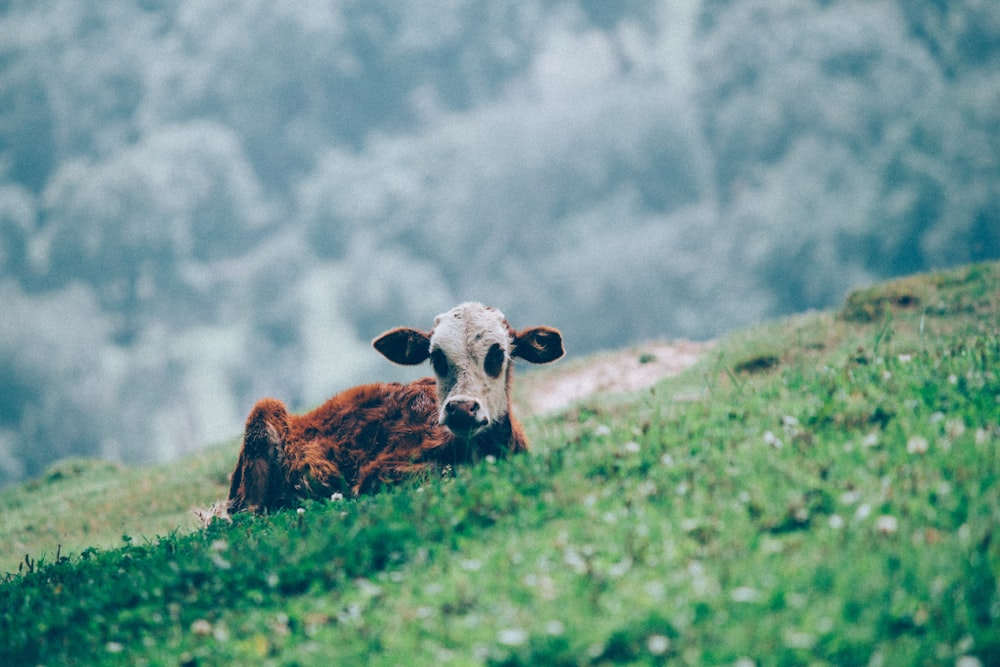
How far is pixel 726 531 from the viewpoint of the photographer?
466 cm

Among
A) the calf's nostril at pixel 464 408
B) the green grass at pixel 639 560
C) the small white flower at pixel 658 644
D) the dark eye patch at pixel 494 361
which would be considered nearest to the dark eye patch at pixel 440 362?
the dark eye patch at pixel 494 361

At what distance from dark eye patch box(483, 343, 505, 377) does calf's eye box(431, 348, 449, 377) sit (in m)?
0.46

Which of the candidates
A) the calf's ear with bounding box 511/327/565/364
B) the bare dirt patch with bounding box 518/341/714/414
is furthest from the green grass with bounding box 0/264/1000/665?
the bare dirt patch with bounding box 518/341/714/414

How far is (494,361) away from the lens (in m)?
8.26

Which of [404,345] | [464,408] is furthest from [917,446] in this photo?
[404,345]

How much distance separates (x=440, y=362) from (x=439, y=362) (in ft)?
0.07

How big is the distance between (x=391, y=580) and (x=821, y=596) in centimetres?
269

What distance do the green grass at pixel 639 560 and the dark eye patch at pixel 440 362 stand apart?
1.43 meters

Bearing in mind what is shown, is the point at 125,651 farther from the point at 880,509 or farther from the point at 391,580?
the point at 880,509

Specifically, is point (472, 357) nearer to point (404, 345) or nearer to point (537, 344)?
point (537, 344)

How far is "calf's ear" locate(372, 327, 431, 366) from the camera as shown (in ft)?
28.9

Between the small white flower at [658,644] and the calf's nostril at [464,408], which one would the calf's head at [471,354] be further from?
the small white flower at [658,644]

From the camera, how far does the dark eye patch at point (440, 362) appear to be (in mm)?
8198

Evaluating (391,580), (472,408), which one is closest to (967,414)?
(472,408)
